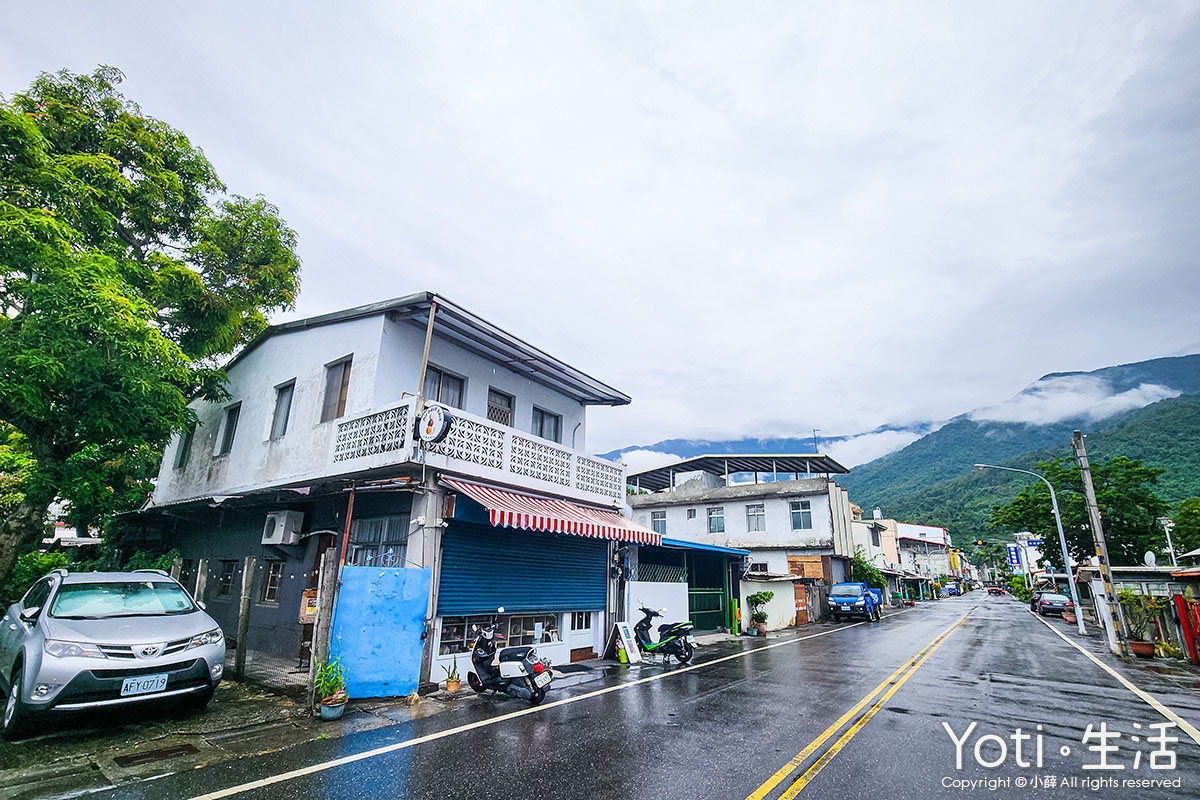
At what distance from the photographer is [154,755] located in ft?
18.6

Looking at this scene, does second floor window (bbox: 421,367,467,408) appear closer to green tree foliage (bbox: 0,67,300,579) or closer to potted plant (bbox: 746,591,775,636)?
green tree foliage (bbox: 0,67,300,579)

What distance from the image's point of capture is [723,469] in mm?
35375

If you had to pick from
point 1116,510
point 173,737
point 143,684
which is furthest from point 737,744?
point 1116,510

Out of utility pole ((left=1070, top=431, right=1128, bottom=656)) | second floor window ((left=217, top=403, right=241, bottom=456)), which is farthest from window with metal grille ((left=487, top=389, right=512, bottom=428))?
utility pole ((left=1070, top=431, right=1128, bottom=656))

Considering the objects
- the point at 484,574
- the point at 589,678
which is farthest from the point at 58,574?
the point at 589,678

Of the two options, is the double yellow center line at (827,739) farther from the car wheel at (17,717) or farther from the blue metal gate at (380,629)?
the car wheel at (17,717)

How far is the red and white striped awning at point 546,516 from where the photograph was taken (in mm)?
9414

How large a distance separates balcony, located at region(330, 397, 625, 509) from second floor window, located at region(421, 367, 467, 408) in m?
1.69

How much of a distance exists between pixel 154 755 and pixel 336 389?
767 cm

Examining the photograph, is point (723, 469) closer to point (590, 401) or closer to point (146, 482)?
point (590, 401)

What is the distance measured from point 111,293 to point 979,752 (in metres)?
15.6

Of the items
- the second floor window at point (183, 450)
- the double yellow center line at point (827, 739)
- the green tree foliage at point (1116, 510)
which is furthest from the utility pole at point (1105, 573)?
the second floor window at point (183, 450)

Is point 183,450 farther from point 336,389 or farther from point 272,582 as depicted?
point 336,389

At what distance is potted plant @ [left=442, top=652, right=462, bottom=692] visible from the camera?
892 cm
